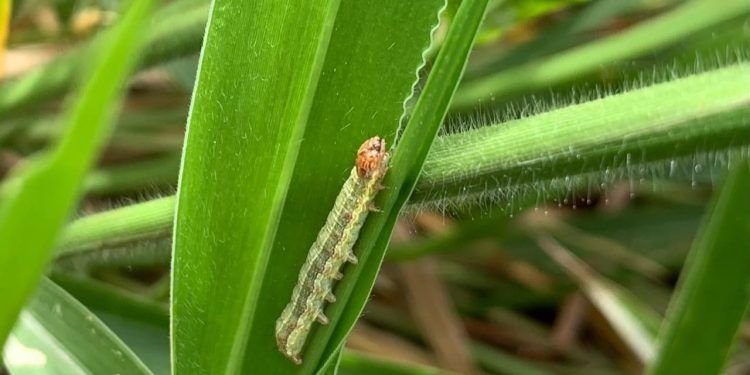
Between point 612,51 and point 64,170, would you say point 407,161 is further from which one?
point 612,51

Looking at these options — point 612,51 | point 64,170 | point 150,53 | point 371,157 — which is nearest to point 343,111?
point 371,157

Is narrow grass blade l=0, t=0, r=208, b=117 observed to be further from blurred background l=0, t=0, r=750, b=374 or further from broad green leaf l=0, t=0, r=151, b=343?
broad green leaf l=0, t=0, r=151, b=343

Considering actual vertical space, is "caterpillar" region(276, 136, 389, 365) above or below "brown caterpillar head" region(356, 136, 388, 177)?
below

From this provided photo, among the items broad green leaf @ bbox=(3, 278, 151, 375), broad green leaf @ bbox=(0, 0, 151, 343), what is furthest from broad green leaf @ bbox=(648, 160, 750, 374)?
broad green leaf @ bbox=(0, 0, 151, 343)

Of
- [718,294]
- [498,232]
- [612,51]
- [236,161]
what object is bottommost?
[498,232]

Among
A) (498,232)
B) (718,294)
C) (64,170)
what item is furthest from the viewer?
(498,232)

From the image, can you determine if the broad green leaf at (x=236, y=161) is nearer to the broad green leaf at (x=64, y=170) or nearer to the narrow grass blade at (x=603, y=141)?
the narrow grass blade at (x=603, y=141)

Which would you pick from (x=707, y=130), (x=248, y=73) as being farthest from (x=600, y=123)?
(x=248, y=73)
